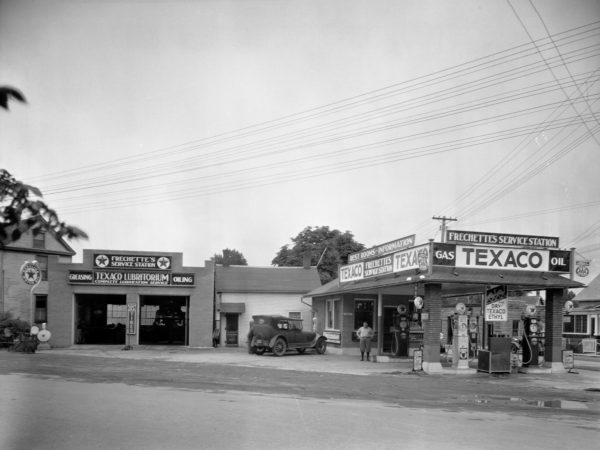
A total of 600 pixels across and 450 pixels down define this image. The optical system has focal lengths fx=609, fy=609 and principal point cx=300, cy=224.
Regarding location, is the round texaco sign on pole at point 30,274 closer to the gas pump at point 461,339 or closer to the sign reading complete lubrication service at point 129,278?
the sign reading complete lubrication service at point 129,278

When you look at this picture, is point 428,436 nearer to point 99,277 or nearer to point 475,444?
point 475,444

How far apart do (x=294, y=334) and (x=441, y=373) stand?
34.1 ft

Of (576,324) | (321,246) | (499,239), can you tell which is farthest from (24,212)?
(321,246)

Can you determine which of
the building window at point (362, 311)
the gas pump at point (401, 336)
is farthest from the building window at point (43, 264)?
the gas pump at point (401, 336)

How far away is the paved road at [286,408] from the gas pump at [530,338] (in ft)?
4.75

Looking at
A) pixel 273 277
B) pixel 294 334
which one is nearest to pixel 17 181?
pixel 294 334

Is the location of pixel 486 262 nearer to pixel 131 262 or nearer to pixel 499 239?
pixel 499 239

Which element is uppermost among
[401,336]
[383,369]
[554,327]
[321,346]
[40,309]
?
[554,327]

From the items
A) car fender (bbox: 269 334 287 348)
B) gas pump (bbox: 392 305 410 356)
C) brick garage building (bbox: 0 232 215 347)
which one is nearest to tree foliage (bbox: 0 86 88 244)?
gas pump (bbox: 392 305 410 356)

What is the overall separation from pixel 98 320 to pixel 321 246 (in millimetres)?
27639

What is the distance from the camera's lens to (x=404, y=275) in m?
22.9

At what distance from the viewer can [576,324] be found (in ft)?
137

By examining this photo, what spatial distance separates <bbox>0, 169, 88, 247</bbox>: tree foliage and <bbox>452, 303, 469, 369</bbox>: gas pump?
745 inches

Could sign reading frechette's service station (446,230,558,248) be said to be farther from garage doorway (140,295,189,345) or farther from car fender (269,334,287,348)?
garage doorway (140,295,189,345)
